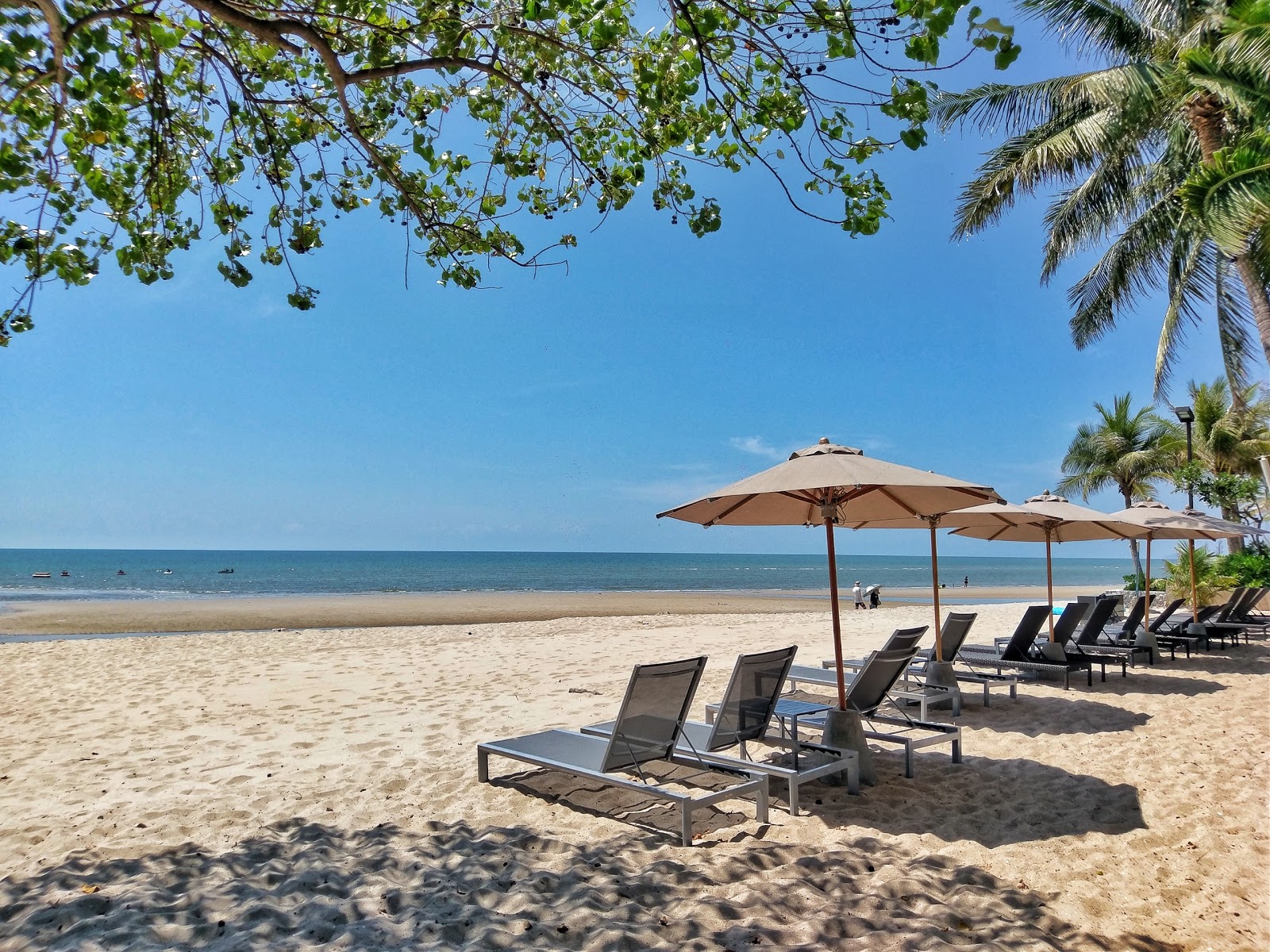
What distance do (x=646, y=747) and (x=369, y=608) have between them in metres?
27.1

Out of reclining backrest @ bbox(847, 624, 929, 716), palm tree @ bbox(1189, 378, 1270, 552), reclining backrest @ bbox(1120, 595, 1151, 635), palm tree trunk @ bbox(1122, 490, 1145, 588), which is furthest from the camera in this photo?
palm tree @ bbox(1189, 378, 1270, 552)

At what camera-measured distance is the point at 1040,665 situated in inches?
312

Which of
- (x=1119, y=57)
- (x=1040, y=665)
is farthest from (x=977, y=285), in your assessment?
(x=1040, y=665)

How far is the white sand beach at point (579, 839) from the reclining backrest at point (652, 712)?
0.32 m

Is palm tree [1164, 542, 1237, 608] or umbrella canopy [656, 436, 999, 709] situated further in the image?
palm tree [1164, 542, 1237, 608]

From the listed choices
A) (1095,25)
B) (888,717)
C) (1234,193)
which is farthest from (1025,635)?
(1095,25)

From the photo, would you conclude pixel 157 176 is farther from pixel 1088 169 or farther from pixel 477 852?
pixel 1088 169

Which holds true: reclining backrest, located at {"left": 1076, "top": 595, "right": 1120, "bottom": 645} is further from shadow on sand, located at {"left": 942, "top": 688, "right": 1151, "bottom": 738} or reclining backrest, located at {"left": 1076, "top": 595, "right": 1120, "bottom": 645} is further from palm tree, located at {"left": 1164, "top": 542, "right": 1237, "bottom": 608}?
palm tree, located at {"left": 1164, "top": 542, "right": 1237, "bottom": 608}

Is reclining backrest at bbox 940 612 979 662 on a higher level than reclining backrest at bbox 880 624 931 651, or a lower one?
lower

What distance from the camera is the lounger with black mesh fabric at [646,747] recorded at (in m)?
4.23

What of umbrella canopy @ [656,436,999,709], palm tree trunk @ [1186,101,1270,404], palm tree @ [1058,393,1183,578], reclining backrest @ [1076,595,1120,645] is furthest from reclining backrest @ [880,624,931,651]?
palm tree @ [1058,393,1183,578]

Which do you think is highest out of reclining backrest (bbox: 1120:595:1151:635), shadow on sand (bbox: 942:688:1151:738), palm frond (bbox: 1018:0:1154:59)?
palm frond (bbox: 1018:0:1154:59)

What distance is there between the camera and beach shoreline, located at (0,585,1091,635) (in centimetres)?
2231

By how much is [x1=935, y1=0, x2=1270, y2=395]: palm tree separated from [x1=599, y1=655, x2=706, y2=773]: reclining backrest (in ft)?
33.9
